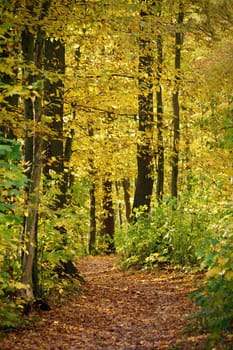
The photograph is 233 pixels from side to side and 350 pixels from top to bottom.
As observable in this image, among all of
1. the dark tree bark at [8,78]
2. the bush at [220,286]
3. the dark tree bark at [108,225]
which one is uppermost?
the dark tree bark at [8,78]

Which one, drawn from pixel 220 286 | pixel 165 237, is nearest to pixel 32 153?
pixel 220 286

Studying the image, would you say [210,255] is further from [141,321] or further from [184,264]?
[184,264]

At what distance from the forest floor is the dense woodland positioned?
0.36 meters

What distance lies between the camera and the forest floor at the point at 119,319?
22.3 feet

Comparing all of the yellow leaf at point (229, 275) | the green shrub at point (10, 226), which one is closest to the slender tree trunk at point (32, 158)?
the green shrub at point (10, 226)

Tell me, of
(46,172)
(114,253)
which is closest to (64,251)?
(46,172)

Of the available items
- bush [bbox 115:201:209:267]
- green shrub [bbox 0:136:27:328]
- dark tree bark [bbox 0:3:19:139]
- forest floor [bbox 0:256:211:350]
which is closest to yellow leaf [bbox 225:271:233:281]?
forest floor [bbox 0:256:211:350]

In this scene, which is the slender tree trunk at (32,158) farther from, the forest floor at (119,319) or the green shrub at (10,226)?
the forest floor at (119,319)

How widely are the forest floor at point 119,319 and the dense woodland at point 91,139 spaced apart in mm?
363

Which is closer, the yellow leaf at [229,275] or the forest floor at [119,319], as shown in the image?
the yellow leaf at [229,275]

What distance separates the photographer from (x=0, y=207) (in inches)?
232

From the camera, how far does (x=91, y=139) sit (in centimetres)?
1485

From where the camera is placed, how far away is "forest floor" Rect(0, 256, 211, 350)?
6789mm

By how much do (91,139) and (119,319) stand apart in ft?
23.0
